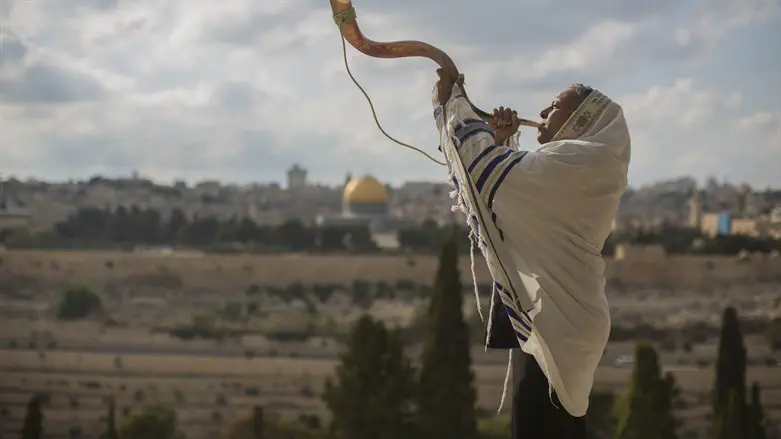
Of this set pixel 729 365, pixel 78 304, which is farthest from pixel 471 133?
pixel 78 304

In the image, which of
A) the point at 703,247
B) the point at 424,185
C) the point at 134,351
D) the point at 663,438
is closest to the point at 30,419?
the point at 663,438

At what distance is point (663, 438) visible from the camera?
6598 mm

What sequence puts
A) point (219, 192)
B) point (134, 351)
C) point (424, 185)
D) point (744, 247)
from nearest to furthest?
1. point (134, 351)
2. point (744, 247)
3. point (219, 192)
4. point (424, 185)

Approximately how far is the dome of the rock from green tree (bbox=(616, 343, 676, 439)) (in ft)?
49.5

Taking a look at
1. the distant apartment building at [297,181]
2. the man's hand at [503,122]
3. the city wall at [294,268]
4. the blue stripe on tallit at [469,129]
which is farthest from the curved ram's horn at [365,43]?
the distant apartment building at [297,181]

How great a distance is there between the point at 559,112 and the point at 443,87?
0.16 m

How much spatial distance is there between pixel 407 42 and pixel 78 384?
428 inches

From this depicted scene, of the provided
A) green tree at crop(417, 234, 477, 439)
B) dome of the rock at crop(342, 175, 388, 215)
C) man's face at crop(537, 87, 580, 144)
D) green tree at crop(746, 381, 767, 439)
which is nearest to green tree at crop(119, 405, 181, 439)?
green tree at crop(417, 234, 477, 439)

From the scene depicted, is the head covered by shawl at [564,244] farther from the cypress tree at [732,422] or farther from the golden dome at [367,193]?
the golden dome at [367,193]

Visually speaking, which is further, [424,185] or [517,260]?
[424,185]

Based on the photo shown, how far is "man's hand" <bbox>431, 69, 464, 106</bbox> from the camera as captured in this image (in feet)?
4.92

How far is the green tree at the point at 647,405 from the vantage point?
6602 mm

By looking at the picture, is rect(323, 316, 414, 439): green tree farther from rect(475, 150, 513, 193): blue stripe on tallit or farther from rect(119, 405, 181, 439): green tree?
rect(475, 150, 513, 193): blue stripe on tallit

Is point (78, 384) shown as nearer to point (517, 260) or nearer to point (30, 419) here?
point (30, 419)
